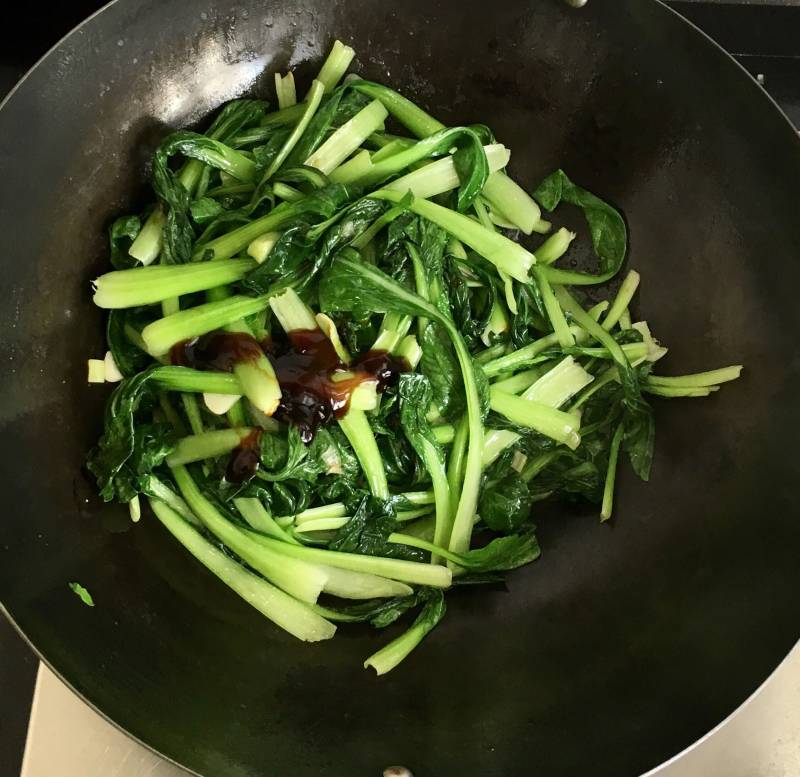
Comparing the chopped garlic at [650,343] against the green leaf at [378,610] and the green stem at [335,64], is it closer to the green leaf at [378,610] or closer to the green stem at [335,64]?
the green leaf at [378,610]

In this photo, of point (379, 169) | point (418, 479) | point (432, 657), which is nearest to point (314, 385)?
point (418, 479)

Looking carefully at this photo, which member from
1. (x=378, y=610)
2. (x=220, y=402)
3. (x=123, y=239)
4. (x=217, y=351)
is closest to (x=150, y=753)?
(x=378, y=610)

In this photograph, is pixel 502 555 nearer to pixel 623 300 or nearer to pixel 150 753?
pixel 623 300

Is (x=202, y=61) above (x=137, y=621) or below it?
above

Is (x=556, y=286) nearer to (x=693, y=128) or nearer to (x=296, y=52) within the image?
(x=693, y=128)

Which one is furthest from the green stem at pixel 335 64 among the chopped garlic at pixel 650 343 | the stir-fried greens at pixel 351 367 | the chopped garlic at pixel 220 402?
the chopped garlic at pixel 650 343

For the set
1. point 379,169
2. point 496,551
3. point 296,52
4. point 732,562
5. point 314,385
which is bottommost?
point 732,562

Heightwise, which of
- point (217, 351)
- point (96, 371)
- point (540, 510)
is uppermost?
point (96, 371)
